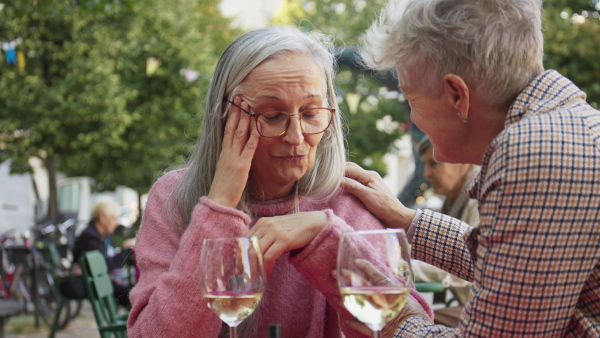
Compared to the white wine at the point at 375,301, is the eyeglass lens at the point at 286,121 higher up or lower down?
higher up

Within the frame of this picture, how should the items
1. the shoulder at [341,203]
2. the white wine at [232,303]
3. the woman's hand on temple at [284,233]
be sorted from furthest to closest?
the shoulder at [341,203], the woman's hand on temple at [284,233], the white wine at [232,303]

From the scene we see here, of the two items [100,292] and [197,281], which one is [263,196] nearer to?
[197,281]

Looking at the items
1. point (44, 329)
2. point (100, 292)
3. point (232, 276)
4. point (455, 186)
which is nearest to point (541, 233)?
point (232, 276)

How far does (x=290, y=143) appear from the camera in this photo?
2191 mm

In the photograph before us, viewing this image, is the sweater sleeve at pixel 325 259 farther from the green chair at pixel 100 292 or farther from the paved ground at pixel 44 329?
the paved ground at pixel 44 329

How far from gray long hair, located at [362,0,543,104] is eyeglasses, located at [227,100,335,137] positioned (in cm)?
64

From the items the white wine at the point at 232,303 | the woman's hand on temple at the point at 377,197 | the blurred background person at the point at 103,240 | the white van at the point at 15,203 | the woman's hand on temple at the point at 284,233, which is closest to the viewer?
the white wine at the point at 232,303

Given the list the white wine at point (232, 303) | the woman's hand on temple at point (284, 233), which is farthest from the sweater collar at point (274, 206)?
the white wine at point (232, 303)

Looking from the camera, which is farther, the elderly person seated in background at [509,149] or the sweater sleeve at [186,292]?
the sweater sleeve at [186,292]

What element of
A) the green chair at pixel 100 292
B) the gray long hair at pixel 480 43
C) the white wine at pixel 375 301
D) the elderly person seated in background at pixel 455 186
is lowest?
the green chair at pixel 100 292

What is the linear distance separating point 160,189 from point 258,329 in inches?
22.9

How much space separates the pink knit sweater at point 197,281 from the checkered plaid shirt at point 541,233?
520mm

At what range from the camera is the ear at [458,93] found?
157cm

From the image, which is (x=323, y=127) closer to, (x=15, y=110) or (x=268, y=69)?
(x=268, y=69)
